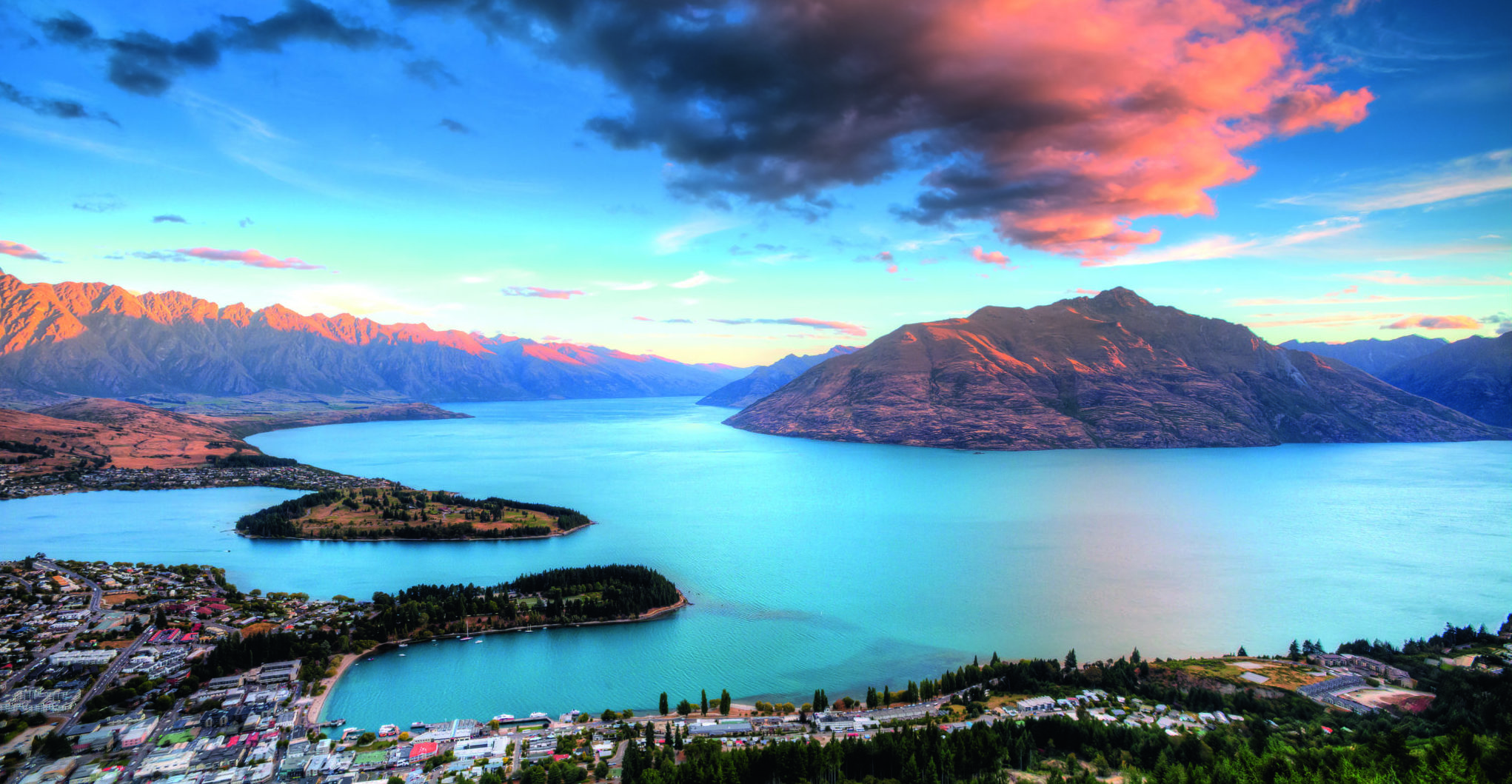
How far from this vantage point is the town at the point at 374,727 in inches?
1216

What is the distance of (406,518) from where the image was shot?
79.6m

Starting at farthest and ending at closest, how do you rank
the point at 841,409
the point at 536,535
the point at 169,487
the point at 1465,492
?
the point at 841,409 < the point at 169,487 < the point at 1465,492 < the point at 536,535

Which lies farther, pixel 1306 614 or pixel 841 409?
pixel 841 409

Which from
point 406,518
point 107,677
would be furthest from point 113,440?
point 107,677

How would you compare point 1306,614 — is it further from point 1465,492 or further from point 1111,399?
point 1111,399

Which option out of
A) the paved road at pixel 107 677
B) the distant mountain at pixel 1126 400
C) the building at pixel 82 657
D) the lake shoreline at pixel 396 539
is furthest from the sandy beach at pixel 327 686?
the distant mountain at pixel 1126 400

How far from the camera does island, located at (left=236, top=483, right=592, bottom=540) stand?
7531cm

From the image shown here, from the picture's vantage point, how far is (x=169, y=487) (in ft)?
339

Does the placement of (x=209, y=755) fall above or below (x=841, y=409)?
below

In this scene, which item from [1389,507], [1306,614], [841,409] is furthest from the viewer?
[841,409]

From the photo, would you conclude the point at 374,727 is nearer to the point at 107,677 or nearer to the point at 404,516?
the point at 107,677

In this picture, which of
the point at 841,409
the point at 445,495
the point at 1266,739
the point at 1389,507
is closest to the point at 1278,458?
the point at 1389,507

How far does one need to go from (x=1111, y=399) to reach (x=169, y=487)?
183 metres

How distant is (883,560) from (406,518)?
174 feet
